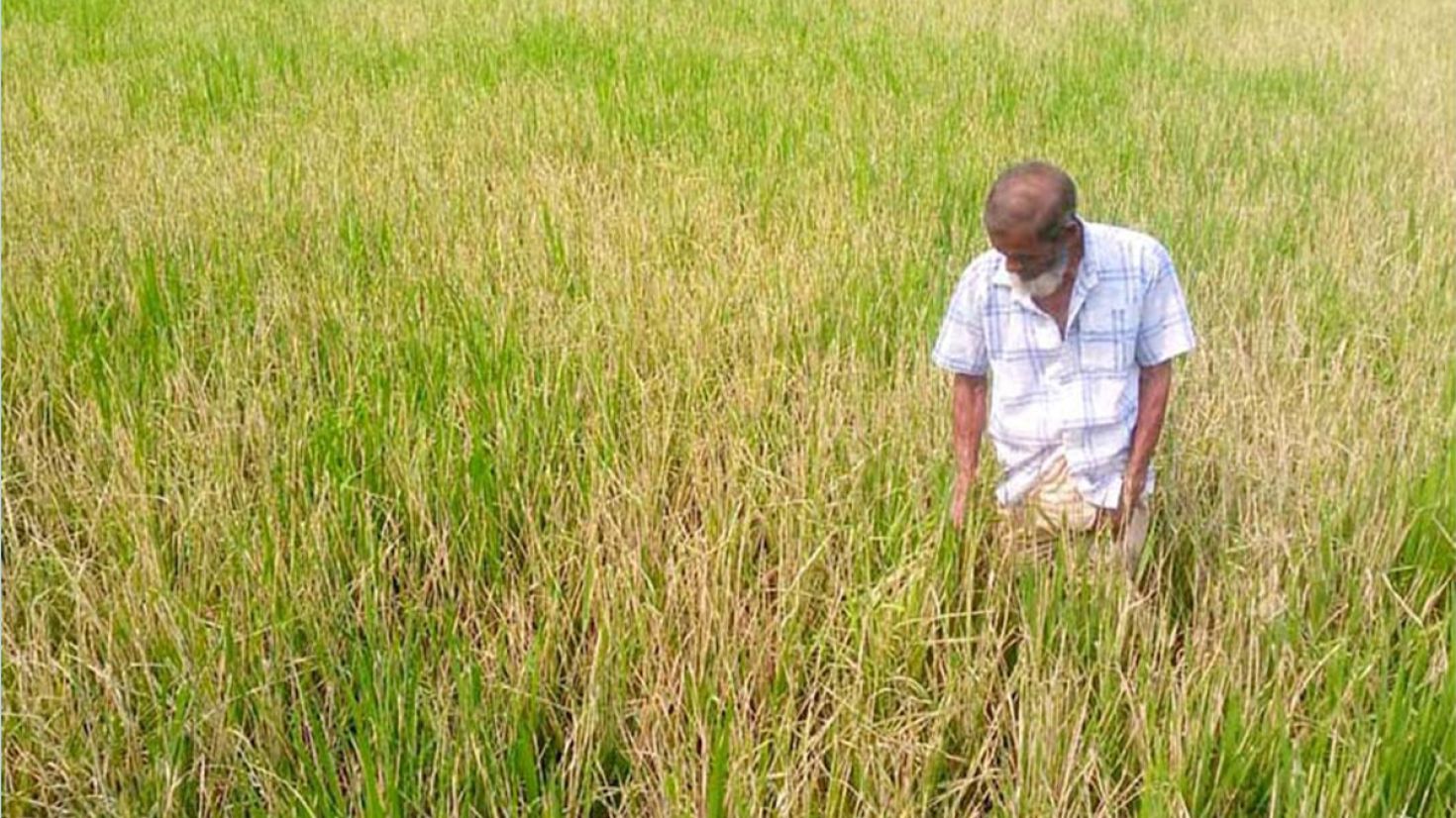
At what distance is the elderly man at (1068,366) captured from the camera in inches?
65.2

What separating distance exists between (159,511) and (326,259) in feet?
3.88

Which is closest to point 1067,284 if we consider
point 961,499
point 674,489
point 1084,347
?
point 1084,347

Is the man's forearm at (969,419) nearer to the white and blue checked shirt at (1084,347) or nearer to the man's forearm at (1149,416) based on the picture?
the white and blue checked shirt at (1084,347)

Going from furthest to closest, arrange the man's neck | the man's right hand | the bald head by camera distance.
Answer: the man's right hand
the man's neck
the bald head

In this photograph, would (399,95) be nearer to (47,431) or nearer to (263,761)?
(47,431)

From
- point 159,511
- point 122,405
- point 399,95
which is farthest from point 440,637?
point 399,95

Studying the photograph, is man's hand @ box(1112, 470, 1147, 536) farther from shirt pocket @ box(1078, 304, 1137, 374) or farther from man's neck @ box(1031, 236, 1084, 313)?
man's neck @ box(1031, 236, 1084, 313)

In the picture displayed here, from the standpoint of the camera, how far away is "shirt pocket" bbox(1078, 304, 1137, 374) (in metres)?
1.67

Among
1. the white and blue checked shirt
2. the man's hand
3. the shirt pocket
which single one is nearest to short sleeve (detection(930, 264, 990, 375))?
the white and blue checked shirt

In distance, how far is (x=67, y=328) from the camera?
2713 mm

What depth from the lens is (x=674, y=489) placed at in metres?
2.23

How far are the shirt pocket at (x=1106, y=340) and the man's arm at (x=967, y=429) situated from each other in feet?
0.55

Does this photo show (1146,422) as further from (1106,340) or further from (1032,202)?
(1032,202)

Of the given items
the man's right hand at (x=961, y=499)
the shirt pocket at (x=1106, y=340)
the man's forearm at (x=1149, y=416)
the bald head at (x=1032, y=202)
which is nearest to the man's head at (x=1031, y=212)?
the bald head at (x=1032, y=202)
